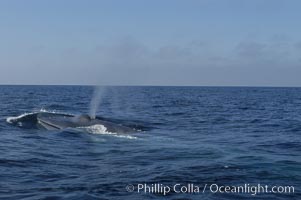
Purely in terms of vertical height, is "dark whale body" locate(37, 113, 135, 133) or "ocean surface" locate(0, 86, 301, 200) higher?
"dark whale body" locate(37, 113, 135, 133)

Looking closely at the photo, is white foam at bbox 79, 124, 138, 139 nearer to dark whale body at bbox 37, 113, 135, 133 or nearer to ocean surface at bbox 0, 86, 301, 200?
ocean surface at bbox 0, 86, 301, 200

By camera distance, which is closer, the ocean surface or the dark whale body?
the ocean surface

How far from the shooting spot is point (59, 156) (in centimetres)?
2062

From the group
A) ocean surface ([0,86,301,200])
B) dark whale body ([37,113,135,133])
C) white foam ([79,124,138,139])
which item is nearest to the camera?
ocean surface ([0,86,301,200])

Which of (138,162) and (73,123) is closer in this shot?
(138,162)

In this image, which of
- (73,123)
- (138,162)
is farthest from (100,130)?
(138,162)

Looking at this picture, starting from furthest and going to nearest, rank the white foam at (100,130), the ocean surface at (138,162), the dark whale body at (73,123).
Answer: the dark whale body at (73,123) < the white foam at (100,130) < the ocean surface at (138,162)

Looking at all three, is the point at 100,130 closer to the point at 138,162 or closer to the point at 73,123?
the point at 73,123

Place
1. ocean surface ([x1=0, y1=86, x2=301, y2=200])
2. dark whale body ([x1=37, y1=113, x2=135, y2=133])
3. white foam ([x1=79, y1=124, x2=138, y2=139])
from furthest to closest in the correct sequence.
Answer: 1. dark whale body ([x1=37, y1=113, x2=135, y2=133])
2. white foam ([x1=79, y1=124, x2=138, y2=139])
3. ocean surface ([x1=0, y1=86, x2=301, y2=200])

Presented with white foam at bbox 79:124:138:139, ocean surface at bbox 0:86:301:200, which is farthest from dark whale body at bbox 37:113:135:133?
ocean surface at bbox 0:86:301:200

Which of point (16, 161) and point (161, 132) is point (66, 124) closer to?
point (161, 132)

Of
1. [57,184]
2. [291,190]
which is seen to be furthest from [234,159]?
[57,184]

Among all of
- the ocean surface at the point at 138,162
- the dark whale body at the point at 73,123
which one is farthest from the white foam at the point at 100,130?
the dark whale body at the point at 73,123

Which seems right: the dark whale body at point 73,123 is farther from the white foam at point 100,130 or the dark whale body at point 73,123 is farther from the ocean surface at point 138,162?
the ocean surface at point 138,162
